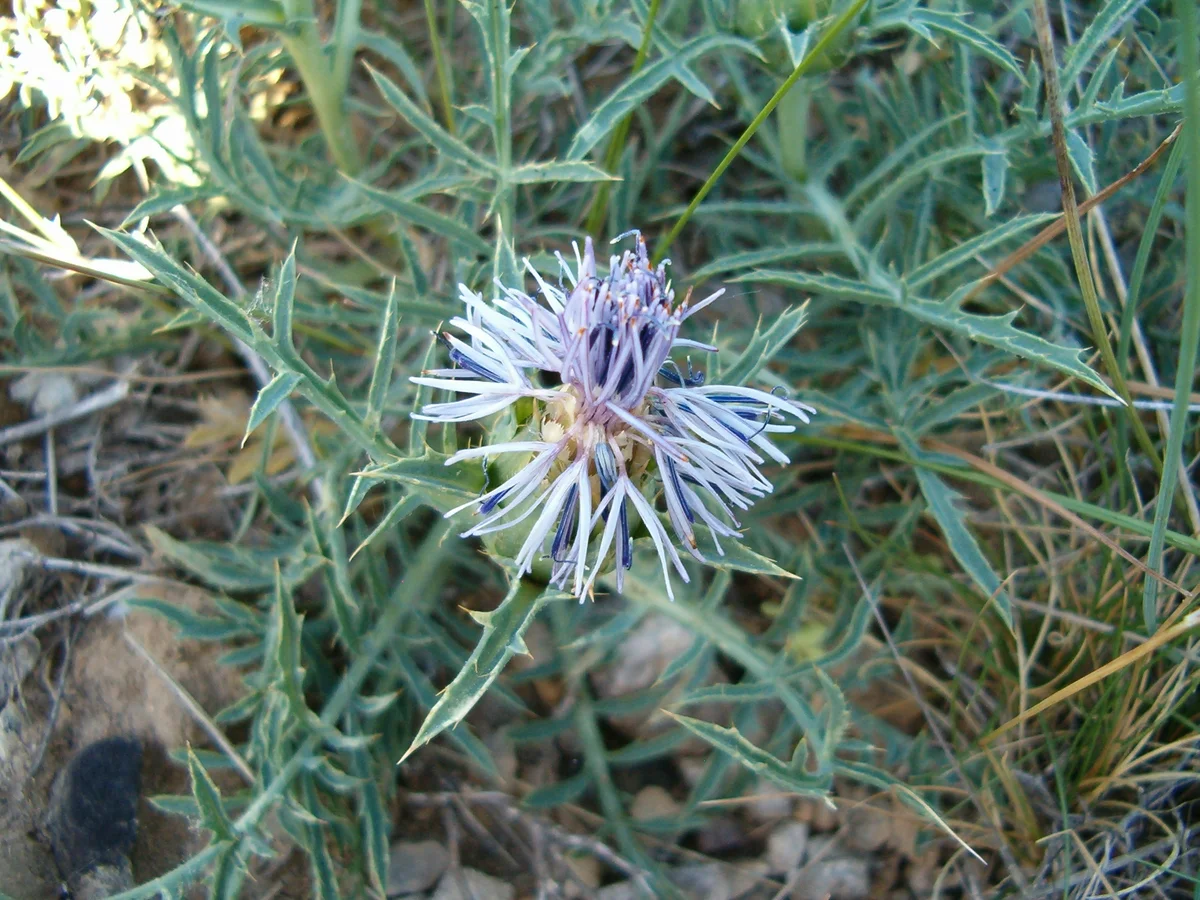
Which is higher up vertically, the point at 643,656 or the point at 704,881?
the point at 643,656

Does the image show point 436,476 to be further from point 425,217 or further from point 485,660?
point 425,217

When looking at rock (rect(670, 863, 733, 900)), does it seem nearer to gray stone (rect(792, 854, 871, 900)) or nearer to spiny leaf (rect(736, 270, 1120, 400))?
gray stone (rect(792, 854, 871, 900))

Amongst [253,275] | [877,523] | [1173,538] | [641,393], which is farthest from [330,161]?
[1173,538]

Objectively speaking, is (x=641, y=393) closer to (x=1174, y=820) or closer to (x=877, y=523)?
(x=877, y=523)

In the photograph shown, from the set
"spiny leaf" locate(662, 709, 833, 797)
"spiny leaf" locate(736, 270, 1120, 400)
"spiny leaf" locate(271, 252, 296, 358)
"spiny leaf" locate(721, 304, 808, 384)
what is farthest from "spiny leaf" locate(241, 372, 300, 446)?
"spiny leaf" locate(736, 270, 1120, 400)

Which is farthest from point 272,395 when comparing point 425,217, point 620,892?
point 620,892
